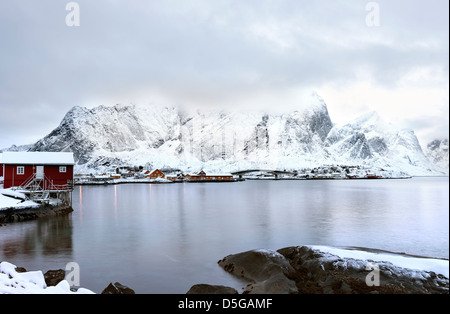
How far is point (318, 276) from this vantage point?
15.1m

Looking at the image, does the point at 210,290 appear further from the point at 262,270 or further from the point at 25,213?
the point at 25,213

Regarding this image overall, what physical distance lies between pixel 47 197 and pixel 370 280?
4146cm

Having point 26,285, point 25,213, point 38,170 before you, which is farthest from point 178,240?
point 38,170

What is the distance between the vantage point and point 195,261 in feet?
68.6

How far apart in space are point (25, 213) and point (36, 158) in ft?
35.4

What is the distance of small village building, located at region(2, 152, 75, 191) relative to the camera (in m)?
41.0

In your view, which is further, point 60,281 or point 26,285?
point 60,281

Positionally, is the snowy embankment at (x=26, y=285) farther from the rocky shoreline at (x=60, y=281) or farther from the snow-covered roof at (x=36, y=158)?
the snow-covered roof at (x=36, y=158)

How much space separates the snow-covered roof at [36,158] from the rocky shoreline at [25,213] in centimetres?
670

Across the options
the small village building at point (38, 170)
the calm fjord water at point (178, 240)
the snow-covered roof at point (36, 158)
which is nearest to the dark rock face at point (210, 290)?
the calm fjord water at point (178, 240)

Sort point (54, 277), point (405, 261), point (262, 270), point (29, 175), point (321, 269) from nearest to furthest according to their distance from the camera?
point (54, 277)
point (321, 269)
point (262, 270)
point (405, 261)
point (29, 175)
